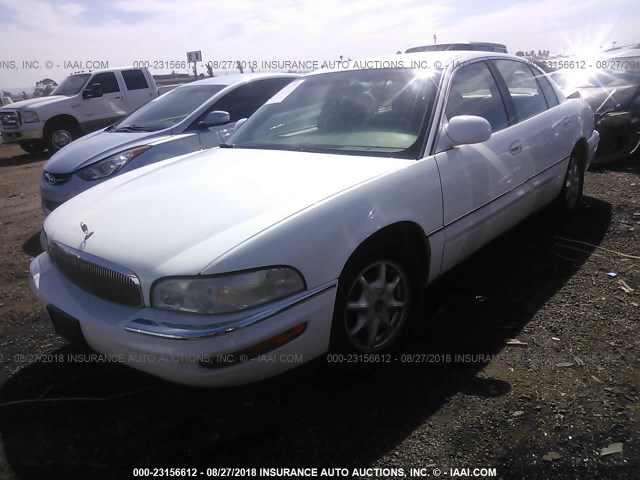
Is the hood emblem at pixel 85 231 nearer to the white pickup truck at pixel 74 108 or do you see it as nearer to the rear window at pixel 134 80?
the white pickup truck at pixel 74 108

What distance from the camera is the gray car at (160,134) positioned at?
494cm

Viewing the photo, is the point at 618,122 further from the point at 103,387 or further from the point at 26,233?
the point at 26,233

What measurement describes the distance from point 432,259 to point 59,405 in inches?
81.2

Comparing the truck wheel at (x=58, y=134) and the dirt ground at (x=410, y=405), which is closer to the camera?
the dirt ground at (x=410, y=405)

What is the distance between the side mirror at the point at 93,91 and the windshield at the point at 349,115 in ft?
30.2

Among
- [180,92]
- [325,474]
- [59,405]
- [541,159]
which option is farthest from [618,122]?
[59,405]

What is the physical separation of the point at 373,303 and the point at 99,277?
4.17 feet

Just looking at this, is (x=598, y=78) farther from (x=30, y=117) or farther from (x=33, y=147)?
(x=33, y=147)

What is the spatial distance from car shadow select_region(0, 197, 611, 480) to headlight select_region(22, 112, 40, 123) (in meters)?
9.54

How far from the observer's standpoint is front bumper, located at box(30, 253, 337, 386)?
6.19 feet

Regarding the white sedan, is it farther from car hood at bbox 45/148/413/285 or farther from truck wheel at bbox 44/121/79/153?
truck wheel at bbox 44/121/79/153

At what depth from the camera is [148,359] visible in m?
1.96

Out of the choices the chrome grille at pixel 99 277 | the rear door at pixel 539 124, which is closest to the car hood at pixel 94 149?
the chrome grille at pixel 99 277

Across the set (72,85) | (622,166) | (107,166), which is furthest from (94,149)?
(72,85)
